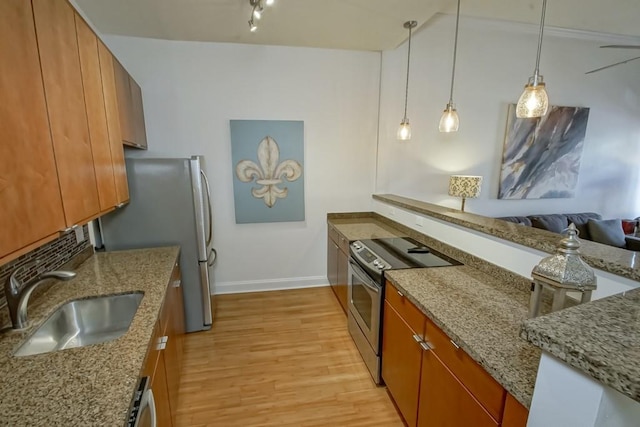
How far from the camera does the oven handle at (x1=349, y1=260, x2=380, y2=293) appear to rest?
1907 millimetres

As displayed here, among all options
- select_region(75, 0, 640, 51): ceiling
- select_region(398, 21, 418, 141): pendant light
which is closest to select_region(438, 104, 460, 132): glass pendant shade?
select_region(398, 21, 418, 141): pendant light

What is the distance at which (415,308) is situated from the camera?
4.88 feet

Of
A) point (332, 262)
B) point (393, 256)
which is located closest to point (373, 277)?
point (393, 256)

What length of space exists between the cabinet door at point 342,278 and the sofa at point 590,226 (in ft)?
7.70

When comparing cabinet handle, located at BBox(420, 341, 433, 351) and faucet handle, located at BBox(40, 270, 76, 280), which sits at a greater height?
faucet handle, located at BBox(40, 270, 76, 280)

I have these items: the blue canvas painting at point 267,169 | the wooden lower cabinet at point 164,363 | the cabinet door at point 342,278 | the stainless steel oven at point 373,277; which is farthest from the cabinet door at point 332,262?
the wooden lower cabinet at point 164,363

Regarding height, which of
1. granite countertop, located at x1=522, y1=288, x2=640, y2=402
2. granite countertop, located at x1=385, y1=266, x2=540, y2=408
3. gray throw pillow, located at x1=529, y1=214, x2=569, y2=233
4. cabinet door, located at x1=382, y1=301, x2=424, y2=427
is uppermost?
granite countertop, located at x1=522, y1=288, x2=640, y2=402

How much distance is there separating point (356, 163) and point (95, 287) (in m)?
2.74

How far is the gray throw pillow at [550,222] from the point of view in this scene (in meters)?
3.61

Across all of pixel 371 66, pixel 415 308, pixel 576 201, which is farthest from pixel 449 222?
pixel 576 201

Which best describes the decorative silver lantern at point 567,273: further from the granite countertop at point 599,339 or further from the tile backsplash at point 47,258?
the tile backsplash at point 47,258

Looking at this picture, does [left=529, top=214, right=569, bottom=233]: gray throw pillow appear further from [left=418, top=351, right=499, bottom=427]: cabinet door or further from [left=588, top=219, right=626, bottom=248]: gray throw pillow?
[left=418, top=351, right=499, bottom=427]: cabinet door

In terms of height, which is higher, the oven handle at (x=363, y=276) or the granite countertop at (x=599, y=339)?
the granite countertop at (x=599, y=339)

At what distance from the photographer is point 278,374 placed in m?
2.17
